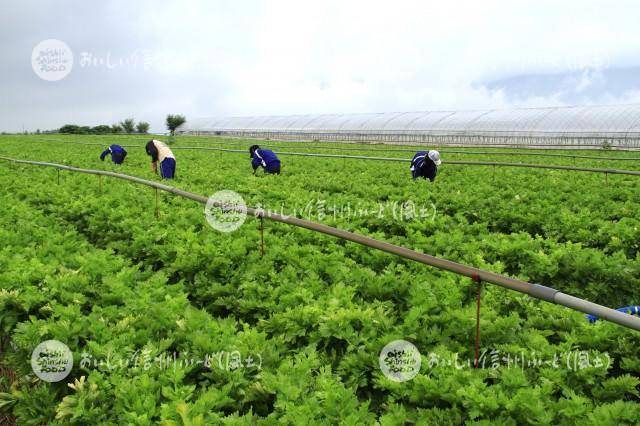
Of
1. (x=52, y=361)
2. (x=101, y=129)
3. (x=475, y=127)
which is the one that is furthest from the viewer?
(x=101, y=129)

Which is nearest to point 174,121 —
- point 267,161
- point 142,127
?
point 142,127

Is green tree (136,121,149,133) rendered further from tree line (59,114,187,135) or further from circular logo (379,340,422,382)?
circular logo (379,340,422,382)

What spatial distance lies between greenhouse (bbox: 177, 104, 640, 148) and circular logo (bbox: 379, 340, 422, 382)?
4079 cm

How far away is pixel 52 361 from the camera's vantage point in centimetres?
366

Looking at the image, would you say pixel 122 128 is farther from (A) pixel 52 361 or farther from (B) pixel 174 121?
(A) pixel 52 361

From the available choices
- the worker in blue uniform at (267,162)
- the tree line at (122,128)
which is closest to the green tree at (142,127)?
the tree line at (122,128)

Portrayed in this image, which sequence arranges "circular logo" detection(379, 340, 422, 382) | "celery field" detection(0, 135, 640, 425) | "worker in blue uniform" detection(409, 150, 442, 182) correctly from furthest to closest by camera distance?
1. "worker in blue uniform" detection(409, 150, 442, 182)
2. "circular logo" detection(379, 340, 422, 382)
3. "celery field" detection(0, 135, 640, 425)

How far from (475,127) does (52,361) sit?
48028mm

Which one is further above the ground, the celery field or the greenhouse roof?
the greenhouse roof

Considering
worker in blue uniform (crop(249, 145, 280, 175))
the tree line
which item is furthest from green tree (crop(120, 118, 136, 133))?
worker in blue uniform (crop(249, 145, 280, 175))

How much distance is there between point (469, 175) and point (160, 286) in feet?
37.5

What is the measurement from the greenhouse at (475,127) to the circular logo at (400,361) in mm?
40791

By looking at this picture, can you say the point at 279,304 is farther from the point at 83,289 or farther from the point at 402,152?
the point at 402,152

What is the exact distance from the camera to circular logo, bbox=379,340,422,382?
332cm
